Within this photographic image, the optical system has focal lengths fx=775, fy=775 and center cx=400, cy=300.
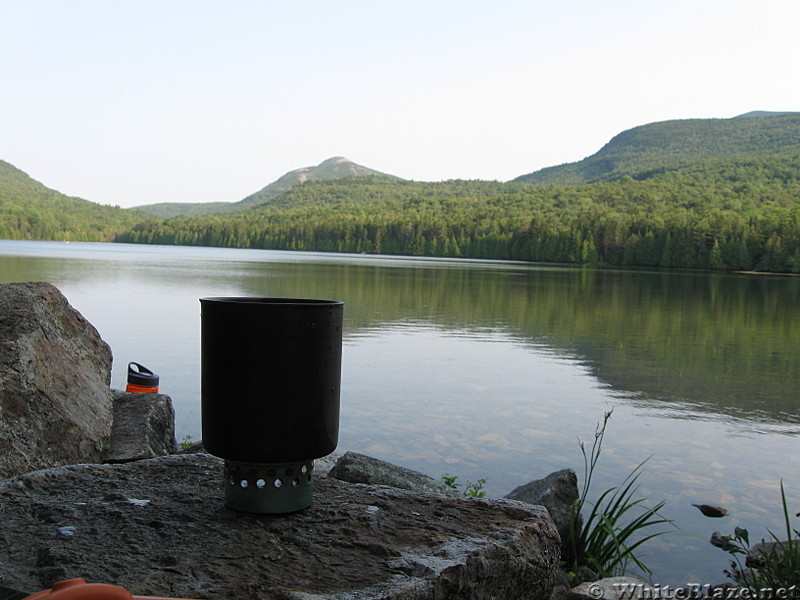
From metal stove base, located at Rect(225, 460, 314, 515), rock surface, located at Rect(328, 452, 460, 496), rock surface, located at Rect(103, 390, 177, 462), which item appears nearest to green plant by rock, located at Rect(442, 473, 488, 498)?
rock surface, located at Rect(328, 452, 460, 496)

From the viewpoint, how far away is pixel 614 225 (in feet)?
Answer: 403

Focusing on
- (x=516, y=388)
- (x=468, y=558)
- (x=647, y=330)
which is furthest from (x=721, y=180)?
(x=468, y=558)

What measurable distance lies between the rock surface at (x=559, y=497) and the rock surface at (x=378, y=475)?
2.78 ft

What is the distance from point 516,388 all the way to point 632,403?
204 cm

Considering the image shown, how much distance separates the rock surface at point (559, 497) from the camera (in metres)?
6.30

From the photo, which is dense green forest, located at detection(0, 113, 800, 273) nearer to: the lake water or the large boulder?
the lake water

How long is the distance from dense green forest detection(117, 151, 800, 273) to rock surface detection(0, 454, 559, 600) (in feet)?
334

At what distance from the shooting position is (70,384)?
630 cm

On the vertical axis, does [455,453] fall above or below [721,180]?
below

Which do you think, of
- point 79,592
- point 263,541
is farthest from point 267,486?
point 79,592

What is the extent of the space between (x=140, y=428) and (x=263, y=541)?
3.58 m

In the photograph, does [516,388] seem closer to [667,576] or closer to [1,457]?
[667,576]

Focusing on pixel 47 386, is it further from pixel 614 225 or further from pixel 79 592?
pixel 614 225

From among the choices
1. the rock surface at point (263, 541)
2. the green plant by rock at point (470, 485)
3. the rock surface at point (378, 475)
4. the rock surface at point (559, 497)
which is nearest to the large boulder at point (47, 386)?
the rock surface at point (263, 541)
